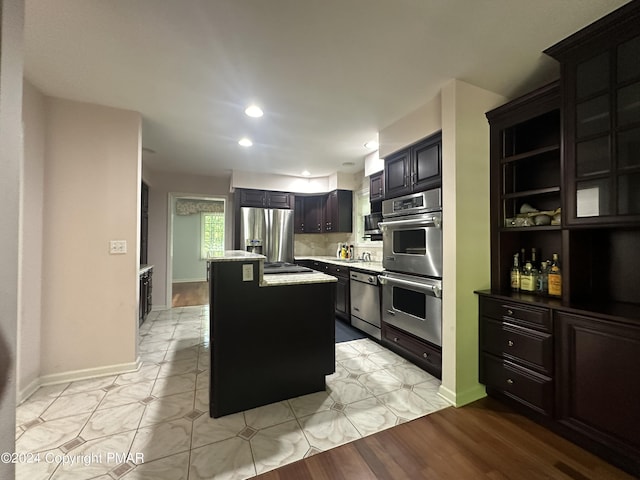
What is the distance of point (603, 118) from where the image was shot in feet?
4.97

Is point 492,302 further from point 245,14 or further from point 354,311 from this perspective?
point 245,14

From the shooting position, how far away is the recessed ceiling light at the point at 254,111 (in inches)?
95.7

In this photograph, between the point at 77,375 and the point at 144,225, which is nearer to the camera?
the point at 77,375

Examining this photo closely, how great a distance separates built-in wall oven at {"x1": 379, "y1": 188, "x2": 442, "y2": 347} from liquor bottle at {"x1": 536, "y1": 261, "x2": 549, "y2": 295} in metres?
0.70

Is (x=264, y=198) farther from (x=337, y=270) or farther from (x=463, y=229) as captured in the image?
(x=463, y=229)

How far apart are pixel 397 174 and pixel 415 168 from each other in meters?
0.27

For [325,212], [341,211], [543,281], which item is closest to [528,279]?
[543,281]

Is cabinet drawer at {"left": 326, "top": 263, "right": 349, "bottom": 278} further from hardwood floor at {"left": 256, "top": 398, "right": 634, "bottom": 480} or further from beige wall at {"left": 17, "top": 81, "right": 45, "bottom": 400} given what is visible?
beige wall at {"left": 17, "top": 81, "right": 45, "bottom": 400}

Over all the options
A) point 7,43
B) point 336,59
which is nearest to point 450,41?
point 336,59

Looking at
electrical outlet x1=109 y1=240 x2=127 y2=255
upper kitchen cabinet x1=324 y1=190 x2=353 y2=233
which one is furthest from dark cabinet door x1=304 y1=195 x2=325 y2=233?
electrical outlet x1=109 y1=240 x2=127 y2=255

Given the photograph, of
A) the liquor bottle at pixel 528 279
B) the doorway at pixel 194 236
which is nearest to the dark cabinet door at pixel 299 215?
the doorway at pixel 194 236

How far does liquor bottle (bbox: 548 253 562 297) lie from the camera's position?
6.14ft

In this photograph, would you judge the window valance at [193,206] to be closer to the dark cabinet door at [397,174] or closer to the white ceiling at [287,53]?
the white ceiling at [287,53]

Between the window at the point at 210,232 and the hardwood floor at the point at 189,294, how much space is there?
1151 millimetres
